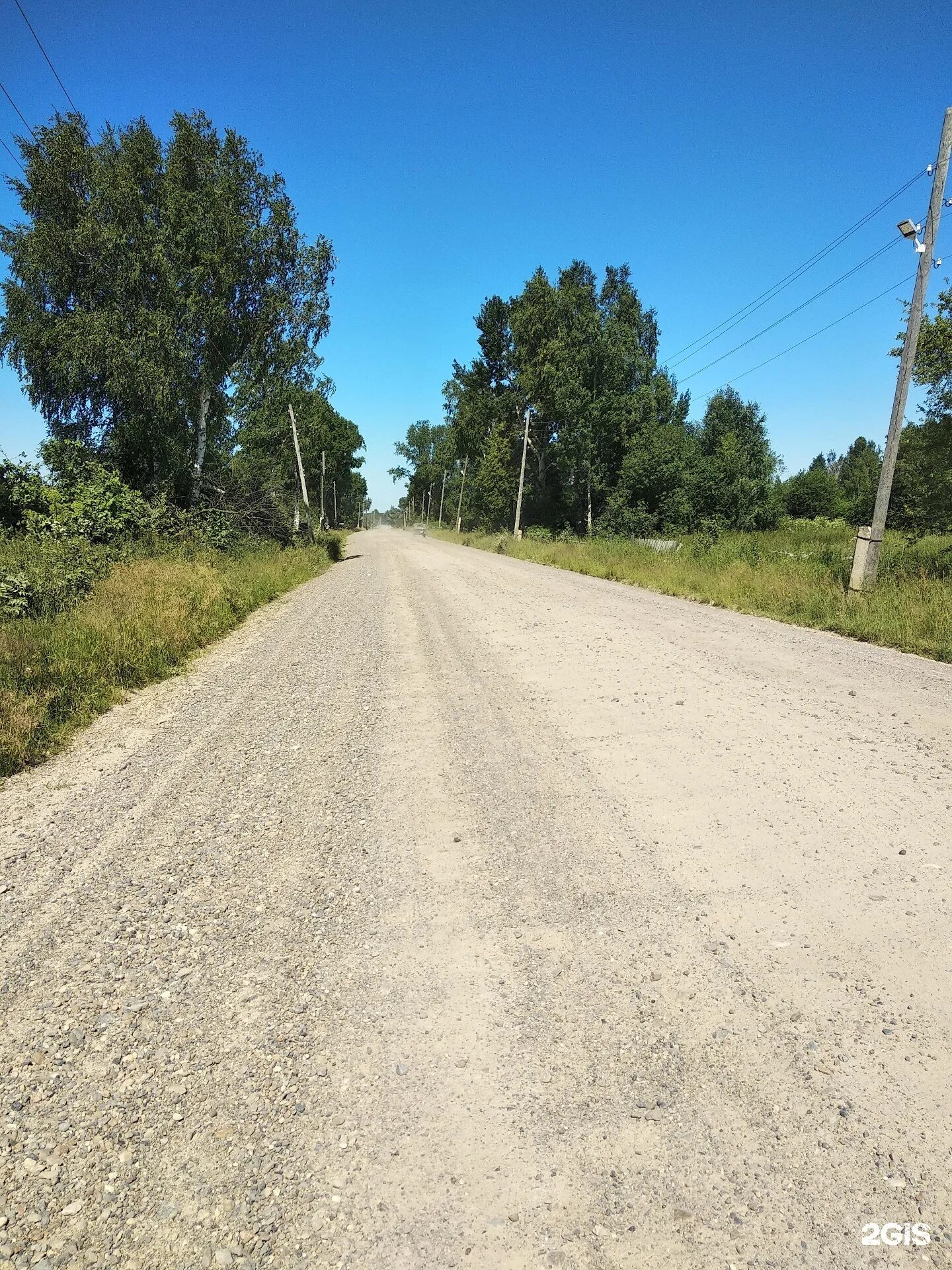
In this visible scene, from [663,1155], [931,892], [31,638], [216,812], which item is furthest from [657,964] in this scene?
[31,638]

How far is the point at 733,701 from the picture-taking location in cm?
→ 548

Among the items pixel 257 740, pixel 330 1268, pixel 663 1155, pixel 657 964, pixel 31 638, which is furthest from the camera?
pixel 31 638

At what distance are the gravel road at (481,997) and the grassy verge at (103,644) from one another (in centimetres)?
55

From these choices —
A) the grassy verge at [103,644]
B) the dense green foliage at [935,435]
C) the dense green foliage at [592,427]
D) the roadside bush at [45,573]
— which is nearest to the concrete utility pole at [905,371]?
the dense green foliage at [935,435]

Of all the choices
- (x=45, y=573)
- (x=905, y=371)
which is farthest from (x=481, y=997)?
(x=905, y=371)

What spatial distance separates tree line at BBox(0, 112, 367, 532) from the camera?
17125mm

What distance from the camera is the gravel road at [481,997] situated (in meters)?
1.59

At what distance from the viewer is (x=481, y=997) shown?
90.7 inches

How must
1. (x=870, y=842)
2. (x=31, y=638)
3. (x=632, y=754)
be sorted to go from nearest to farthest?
(x=870, y=842), (x=632, y=754), (x=31, y=638)

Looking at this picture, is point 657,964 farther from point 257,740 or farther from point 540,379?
point 540,379

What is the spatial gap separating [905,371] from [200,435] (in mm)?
18671

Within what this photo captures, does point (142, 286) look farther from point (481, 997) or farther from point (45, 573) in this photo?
point (481, 997)

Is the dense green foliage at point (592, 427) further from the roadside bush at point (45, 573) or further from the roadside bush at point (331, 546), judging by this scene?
the roadside bush at point (45, 573)

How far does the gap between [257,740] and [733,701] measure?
13.2ft
